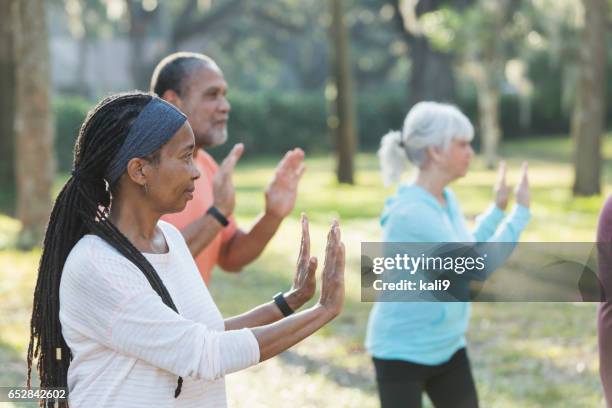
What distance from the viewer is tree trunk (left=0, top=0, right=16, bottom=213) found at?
17203 mm

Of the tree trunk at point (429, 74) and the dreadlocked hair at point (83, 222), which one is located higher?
the tree trunk at point (429, 74)

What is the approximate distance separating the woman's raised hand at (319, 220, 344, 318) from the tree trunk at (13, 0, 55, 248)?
33.7 feet

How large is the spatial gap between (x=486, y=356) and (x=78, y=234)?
17.8 feet

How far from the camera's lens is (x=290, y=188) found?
4.46m

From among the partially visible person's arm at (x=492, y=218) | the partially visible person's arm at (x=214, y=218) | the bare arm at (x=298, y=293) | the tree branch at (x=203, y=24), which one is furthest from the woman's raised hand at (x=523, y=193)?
the tree branch at (x=203, y=24)

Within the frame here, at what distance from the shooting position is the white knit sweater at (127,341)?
2465mm

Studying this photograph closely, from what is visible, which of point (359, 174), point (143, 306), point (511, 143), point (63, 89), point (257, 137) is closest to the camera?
point (143, 306)

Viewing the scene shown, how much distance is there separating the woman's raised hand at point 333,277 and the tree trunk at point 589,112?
1532 centimetres

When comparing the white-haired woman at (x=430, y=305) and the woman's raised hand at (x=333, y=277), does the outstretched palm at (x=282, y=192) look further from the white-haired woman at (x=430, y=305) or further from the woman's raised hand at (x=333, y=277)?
the woman's raised hand at (x=333, y=277)

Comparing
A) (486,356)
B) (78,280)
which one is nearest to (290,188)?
(78,280)

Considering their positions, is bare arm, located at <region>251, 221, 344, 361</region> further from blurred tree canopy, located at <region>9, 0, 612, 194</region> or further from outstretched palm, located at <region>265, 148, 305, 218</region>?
blurred tree canopy, located at <region>9, 0, 612, 194</region>

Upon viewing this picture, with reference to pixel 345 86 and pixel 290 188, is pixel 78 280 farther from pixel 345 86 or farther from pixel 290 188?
pixel 345 86

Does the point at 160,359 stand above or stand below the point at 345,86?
below

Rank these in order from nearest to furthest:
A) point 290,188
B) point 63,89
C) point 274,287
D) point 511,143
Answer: point 290,188, point 274,287, point 511,143, point 63,89
